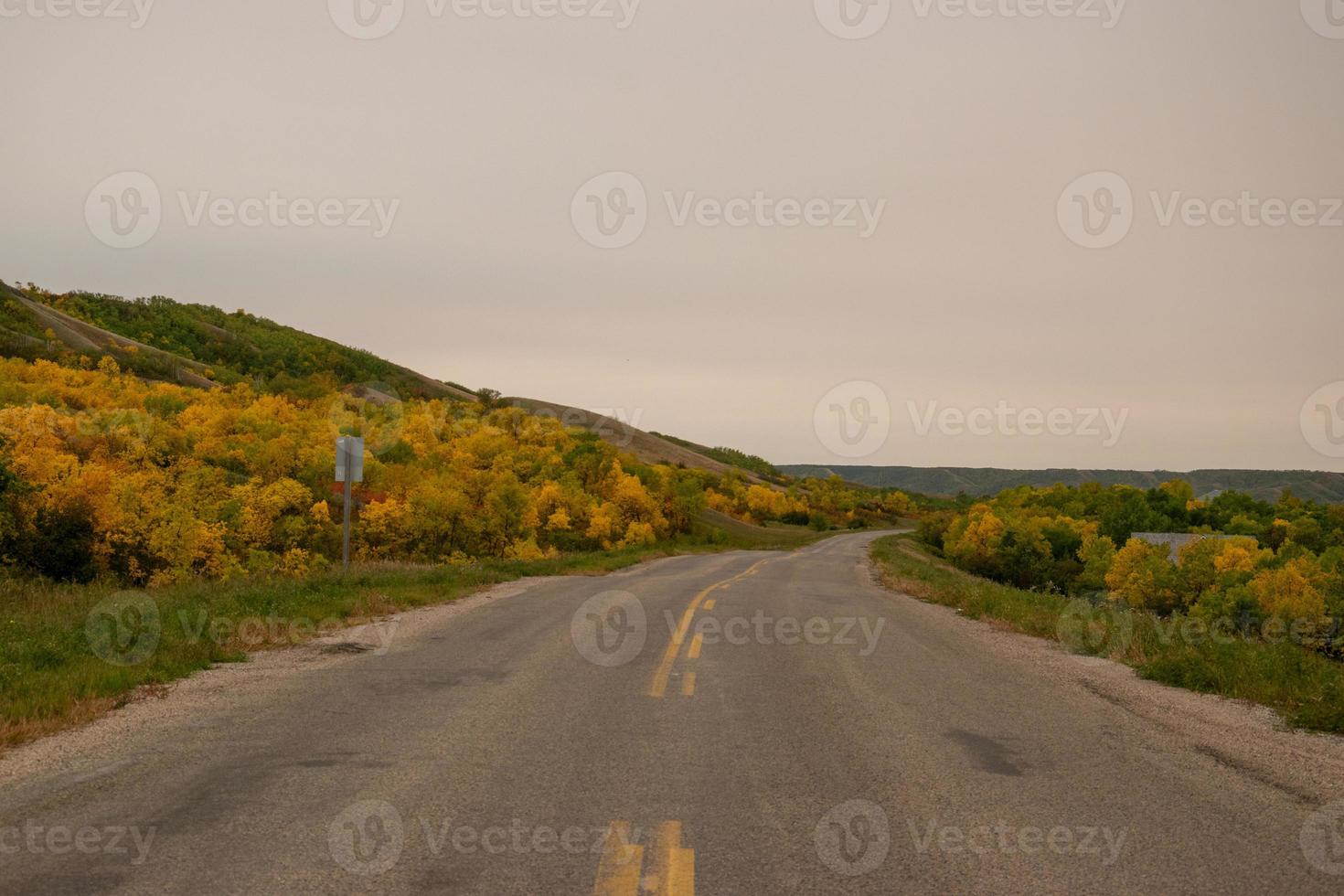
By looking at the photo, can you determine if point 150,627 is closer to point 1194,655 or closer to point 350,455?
point 350,455

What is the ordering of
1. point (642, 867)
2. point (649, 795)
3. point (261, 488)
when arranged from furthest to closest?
1. point (261, 488)
2. point (649, 795)
3. point (642, 867)

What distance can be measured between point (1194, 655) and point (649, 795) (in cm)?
922

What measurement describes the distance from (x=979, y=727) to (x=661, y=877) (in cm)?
485

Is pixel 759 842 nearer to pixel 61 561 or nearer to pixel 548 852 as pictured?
pixel 548 852

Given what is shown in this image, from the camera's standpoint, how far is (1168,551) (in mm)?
77250

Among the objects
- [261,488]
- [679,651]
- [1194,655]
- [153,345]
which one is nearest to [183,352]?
[153,345]

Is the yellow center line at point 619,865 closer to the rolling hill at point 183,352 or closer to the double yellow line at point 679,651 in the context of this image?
the double yellow line at point 679,651

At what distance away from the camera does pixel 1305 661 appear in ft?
37.9

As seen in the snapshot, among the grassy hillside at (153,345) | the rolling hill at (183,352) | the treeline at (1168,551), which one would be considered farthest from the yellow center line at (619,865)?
the grassy hillside at (153,345)

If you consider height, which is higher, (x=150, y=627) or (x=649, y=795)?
(x=649, y=795)

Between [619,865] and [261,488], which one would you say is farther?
[261,488]

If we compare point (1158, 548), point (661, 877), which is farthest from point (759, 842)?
point (1158, 548)

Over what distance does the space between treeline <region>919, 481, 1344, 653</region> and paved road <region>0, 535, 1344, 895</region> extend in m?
27.1

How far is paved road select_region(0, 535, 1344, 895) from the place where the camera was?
16.2 ft
